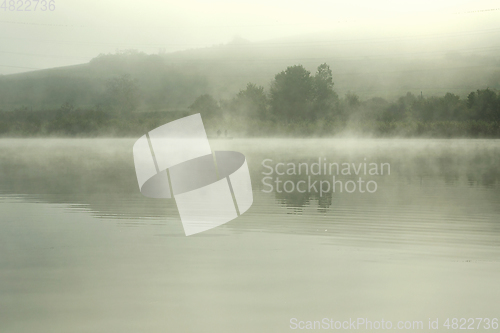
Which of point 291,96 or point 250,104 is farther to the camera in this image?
point 250,104

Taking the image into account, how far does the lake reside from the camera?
5.52 m

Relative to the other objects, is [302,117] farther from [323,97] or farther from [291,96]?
[323,97]

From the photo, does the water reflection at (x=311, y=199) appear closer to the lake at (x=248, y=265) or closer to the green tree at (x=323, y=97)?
the lake at (x=248, y=265)

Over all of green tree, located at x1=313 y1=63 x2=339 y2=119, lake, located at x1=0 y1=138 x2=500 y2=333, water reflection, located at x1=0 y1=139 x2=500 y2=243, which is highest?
lake, located at x1=0 y1=138 x2=500 y2=333

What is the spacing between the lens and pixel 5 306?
18.6 feet

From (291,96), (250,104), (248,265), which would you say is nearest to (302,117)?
(291,96)

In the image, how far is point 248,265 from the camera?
722 cm

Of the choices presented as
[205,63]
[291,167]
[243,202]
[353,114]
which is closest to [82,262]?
[243,202]

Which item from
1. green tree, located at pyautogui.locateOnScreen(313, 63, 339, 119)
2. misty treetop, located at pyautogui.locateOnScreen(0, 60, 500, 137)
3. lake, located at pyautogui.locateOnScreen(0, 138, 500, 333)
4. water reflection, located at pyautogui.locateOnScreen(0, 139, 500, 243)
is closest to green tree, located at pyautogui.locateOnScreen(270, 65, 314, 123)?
misty treetop, located at pyautogui.locateOnScreen(0, 60, 500, 137)

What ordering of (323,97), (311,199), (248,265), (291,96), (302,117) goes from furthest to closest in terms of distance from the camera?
(323,97), (302,117), (291,96), (311,199), (248,265)

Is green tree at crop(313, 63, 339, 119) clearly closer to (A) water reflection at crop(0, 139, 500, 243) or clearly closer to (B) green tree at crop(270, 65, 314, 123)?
(B) green tree at crop(270, 65, 314, 123)

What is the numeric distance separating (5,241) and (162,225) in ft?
8.51

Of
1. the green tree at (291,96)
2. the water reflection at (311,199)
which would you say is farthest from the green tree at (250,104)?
the water reflection at (311,199)

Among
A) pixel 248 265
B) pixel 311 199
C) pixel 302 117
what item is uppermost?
pixel 248 265
